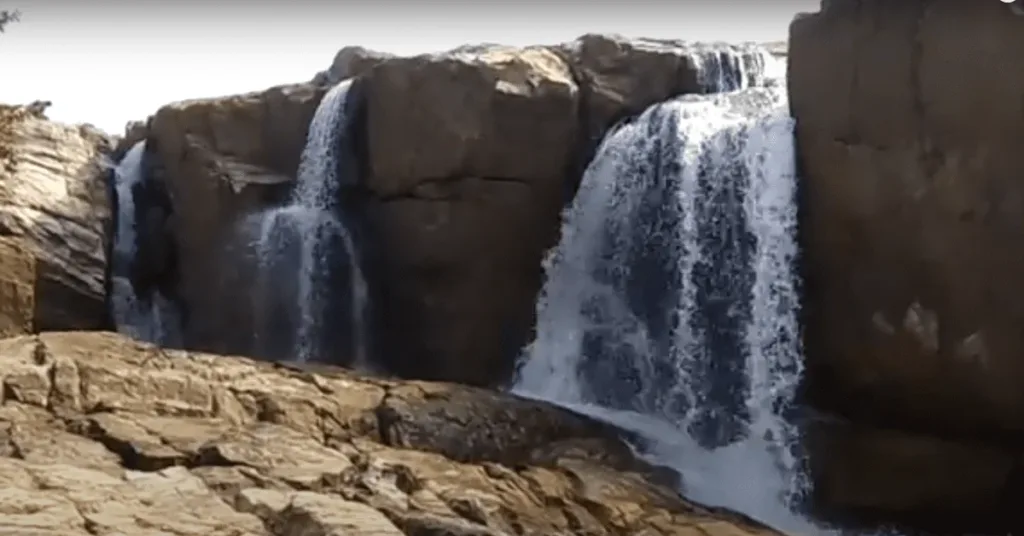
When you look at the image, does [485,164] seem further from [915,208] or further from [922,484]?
[922,484]

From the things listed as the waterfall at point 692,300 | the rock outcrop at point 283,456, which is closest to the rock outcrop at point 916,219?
the waterfall at point 692,300

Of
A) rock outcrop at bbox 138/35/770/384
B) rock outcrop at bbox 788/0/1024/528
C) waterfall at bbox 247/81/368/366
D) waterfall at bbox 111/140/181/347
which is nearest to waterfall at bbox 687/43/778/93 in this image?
rock outcrop at bbox 138/35/770/384

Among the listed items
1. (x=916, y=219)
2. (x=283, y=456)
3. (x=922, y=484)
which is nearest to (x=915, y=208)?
(x=916, y=219)

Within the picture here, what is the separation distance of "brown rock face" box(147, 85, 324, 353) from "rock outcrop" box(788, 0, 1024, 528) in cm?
632

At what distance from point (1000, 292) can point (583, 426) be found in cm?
342

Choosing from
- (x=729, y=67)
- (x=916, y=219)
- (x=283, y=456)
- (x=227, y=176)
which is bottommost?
(x=283, y=456)

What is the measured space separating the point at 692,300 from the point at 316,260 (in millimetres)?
4697

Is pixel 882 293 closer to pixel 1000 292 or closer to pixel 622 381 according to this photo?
pixel 1000 292

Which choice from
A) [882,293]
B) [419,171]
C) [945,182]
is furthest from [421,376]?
[945,182]

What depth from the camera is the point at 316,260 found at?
46.1 feet

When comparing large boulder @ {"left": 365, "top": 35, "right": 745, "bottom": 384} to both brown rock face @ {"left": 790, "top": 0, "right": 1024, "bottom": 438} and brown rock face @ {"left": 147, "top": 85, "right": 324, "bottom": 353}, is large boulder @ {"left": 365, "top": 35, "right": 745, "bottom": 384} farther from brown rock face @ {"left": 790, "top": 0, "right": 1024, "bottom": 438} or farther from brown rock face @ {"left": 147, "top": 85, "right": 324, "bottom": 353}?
brown rock face @ {"left": 790, "top": 0, "right": 1024, "bottom": 438}

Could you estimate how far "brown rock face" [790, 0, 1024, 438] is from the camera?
9203 millimetres

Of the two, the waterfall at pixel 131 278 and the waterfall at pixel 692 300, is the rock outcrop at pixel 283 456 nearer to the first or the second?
the waterfall at pixel 692 300

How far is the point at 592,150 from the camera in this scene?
41.7 feet
